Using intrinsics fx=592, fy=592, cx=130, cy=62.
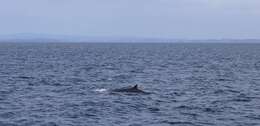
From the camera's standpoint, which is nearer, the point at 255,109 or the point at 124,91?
the point at 255,109

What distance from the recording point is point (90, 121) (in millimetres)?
31844

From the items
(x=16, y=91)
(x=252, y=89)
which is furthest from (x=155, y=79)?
(x=16, y=91)

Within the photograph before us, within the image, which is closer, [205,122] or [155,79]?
[205,122]

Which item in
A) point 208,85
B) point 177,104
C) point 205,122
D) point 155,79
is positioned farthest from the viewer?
point 155,79

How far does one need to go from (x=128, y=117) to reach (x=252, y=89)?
18362 millimetres

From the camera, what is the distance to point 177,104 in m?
38.5

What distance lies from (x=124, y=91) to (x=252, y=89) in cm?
1107

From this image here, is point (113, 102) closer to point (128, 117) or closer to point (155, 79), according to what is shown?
point (128, 117)

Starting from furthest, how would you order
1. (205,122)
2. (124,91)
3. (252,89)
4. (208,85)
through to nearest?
(208,85) → (252,89) → (124,91) → (205,122)

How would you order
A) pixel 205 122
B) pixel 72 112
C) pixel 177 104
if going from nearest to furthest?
1. pixel 205 122
2. pixel 72 112
3. pixel 177 104

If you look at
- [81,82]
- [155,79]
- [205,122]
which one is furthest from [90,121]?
[155,79]

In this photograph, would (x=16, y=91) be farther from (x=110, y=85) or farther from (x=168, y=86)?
(x=168, y=86)

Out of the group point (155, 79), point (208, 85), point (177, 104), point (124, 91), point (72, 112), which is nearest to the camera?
point (72, 112)

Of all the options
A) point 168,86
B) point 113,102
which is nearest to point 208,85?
point 168,86
